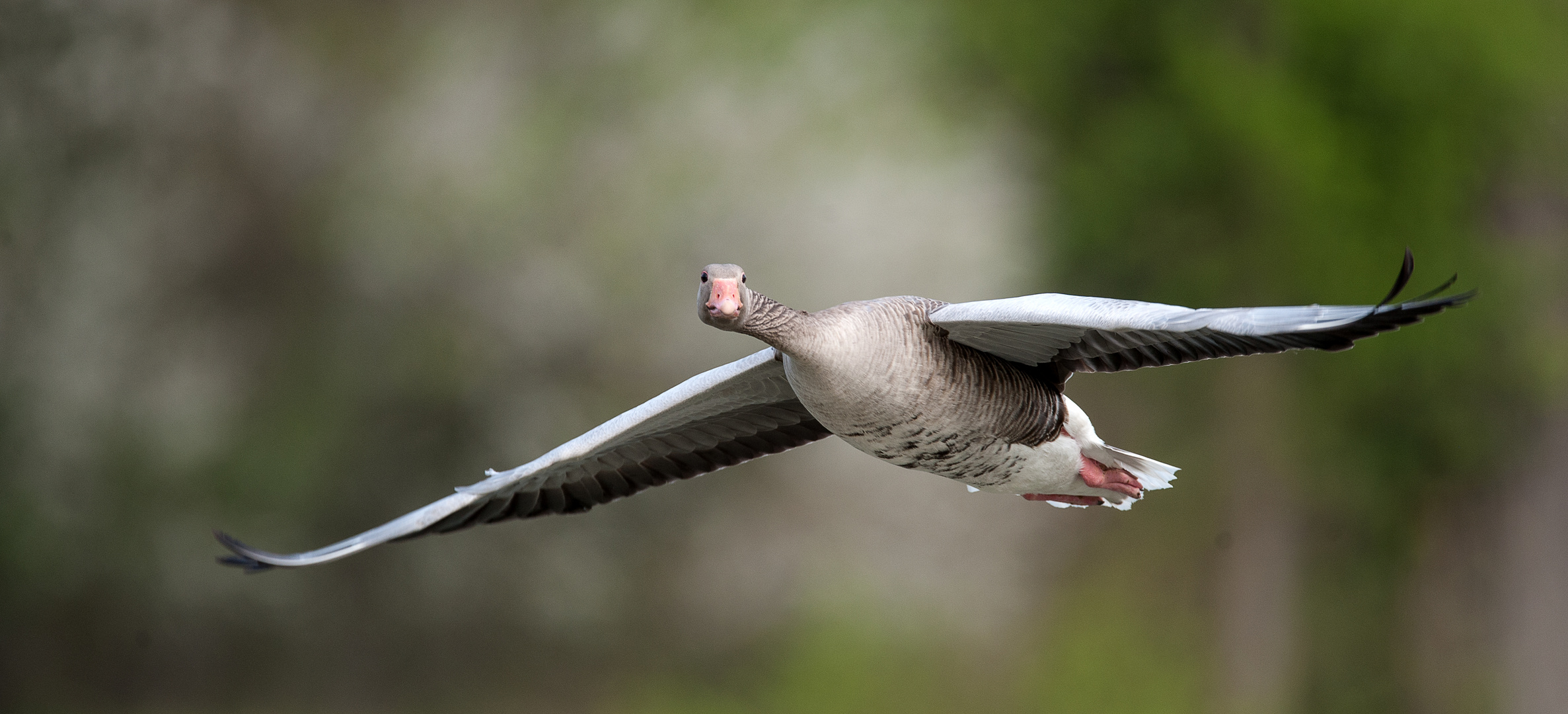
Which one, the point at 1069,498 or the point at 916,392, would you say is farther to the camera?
the point at 1069,498

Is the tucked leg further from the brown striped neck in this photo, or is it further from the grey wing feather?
the brown striped neck

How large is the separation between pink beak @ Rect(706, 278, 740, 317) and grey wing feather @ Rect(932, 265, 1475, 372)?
1.41 feet

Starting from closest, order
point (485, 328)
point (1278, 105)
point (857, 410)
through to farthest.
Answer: point (857, 410)
point (1278, 105)
point (485, 328)

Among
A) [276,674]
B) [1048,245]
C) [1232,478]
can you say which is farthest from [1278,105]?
[276,674]

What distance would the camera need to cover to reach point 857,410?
2281 mm

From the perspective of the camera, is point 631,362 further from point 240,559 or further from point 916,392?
point 916,392

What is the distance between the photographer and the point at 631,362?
6.13 meters

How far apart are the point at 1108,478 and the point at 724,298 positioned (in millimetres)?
1129

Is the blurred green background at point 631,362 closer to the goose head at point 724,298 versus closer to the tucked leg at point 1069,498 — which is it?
the tucked leg at point 1069,498

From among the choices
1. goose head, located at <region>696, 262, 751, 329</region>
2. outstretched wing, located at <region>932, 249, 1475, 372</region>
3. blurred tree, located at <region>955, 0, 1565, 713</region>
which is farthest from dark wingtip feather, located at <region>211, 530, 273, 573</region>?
blurred tree, located at <region>955, 0, 1565, 713</region>

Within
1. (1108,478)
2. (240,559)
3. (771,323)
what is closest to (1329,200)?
(1108,478)

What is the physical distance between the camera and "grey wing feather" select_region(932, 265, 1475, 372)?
75.8 inches

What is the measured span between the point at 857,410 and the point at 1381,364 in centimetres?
430

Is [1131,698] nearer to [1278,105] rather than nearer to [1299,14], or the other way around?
[1278,105]
